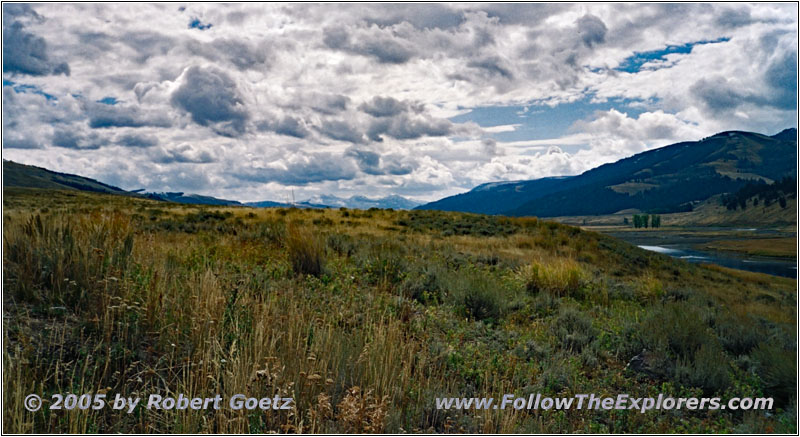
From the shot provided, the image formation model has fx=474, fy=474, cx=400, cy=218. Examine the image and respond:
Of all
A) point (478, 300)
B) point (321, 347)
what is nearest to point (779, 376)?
point (478, 300)

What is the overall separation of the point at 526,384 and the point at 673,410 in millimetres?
1744

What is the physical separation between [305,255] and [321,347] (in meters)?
5.14

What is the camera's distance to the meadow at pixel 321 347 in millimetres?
3615

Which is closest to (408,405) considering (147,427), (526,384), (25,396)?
(526,384)

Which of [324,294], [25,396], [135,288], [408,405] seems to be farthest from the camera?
[324,294]

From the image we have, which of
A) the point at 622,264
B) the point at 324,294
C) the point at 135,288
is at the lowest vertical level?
the point at 622,264

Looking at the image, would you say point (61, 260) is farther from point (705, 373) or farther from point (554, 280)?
point (554, 280)

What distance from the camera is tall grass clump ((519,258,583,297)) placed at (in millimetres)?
11539

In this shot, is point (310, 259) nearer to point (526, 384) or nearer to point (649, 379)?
point (526, 384)

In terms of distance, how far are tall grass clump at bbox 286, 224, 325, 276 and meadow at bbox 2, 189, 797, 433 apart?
0.04 metres

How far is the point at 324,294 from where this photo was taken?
7.57 metres

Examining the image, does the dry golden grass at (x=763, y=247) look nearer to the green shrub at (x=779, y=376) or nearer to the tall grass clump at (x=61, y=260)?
the green shrub at (x=779, y=376)

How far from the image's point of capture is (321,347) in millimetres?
4523

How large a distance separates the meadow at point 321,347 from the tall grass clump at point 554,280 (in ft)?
5.00
